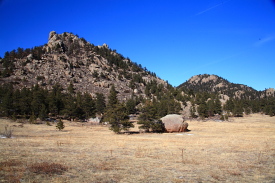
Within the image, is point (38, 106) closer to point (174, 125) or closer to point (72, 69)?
point (174, 125)

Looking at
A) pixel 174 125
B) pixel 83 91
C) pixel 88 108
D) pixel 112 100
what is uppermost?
pixel 83 91

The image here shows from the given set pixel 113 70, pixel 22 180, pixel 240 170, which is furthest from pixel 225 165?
pixel 113 70

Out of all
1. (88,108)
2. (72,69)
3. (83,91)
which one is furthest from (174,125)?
(72,69)

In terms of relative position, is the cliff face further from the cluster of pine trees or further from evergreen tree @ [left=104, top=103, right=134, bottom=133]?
evergreen tree @ [left=104, top=103, right=134, bottom=133]

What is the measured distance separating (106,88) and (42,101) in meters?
56.7

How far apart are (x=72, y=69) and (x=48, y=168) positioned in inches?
4871

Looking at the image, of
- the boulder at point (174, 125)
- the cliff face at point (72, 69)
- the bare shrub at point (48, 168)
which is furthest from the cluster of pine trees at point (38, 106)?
the bare shrub at point (48, 168)

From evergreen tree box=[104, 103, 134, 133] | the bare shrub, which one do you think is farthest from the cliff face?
the bare shrub

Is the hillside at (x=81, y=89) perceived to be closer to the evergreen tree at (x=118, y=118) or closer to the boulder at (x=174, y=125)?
the boulder at (x=174, y=125)

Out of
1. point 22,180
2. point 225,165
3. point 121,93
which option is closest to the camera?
point 22,180

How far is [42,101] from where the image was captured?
61438 millimetres

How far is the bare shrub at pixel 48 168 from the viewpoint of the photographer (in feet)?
32.1

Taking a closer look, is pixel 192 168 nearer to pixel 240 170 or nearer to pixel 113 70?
pixel 240 170

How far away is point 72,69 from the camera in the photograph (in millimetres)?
125562
